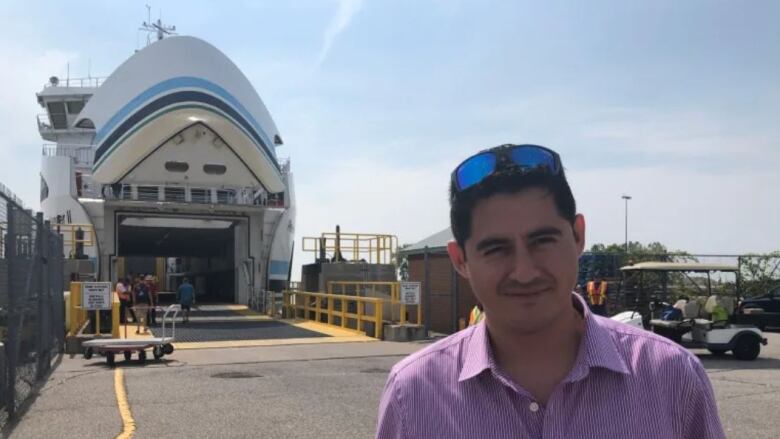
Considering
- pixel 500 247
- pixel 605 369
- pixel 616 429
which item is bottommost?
pixel 616 429

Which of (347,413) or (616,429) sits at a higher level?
(616,429)

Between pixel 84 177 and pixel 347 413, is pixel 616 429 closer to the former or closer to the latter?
pixel 347 413

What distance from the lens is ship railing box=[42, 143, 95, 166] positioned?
3259cm

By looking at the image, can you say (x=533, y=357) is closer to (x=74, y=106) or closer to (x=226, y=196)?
(x=226, y=196)

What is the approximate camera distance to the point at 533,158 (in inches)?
67.4

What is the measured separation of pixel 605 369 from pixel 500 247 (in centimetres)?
36

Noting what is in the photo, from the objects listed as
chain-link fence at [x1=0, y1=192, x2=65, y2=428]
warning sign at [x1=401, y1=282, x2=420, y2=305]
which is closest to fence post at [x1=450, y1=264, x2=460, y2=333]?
warning sign at [x1=401, y1=282, x2=420, y2=305]

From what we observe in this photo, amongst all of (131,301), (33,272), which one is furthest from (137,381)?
(131,301)

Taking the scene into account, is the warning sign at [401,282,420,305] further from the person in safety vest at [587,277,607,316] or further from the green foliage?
the green foliage

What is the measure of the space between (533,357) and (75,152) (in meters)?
36.4

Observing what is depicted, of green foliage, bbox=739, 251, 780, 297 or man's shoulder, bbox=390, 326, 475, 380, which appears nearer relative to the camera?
man's shoulder, bbox=390, 326, 475, 380

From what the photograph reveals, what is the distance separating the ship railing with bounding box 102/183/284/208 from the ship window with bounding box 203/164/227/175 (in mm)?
648

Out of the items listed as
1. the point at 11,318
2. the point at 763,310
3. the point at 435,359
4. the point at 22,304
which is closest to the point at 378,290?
the point at 763,310

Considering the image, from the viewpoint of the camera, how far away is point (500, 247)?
1.69 metres
